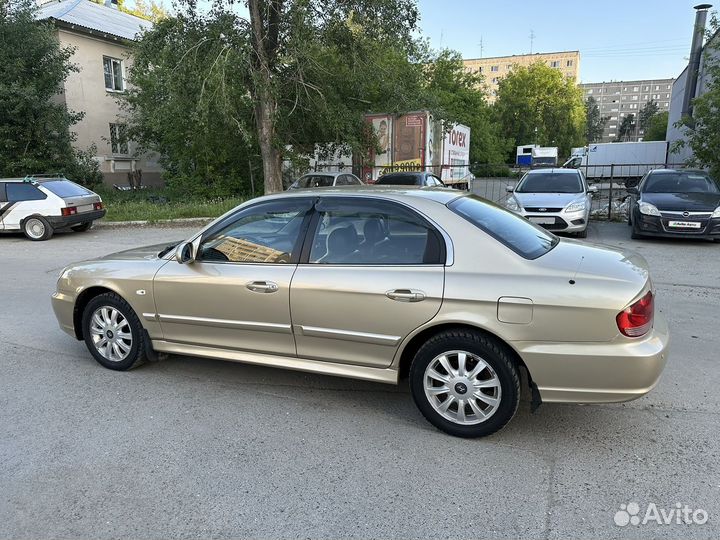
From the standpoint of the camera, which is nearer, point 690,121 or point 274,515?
point 274,515

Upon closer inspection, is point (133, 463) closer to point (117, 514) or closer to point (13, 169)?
point (117, 514)

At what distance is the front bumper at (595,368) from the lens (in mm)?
3057

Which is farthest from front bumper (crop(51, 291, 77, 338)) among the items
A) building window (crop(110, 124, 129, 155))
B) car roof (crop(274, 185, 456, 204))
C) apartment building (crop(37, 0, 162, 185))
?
building window (crop(110, 124, 129, 155))

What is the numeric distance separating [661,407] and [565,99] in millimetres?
73991

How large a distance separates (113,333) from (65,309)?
0.56 m

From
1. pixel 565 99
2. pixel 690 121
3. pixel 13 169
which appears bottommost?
pixel 13 169

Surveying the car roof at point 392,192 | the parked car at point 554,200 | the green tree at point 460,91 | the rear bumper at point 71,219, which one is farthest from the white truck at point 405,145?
the green tree at point 460,91

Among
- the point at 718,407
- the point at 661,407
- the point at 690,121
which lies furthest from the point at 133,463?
the point at 690,121

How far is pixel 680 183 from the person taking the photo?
11.9 m

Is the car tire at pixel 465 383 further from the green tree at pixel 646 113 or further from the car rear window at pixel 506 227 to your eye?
the green tree at pixel 646 113

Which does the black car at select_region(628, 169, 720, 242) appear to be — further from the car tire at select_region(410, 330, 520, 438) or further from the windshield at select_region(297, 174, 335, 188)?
the car tire at select_region(410, 330, 520, 438)

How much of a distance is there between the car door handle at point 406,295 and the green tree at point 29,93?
63.0 ft

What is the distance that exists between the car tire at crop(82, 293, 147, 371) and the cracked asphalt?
0.15 m

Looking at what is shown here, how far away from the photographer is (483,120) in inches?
1831
